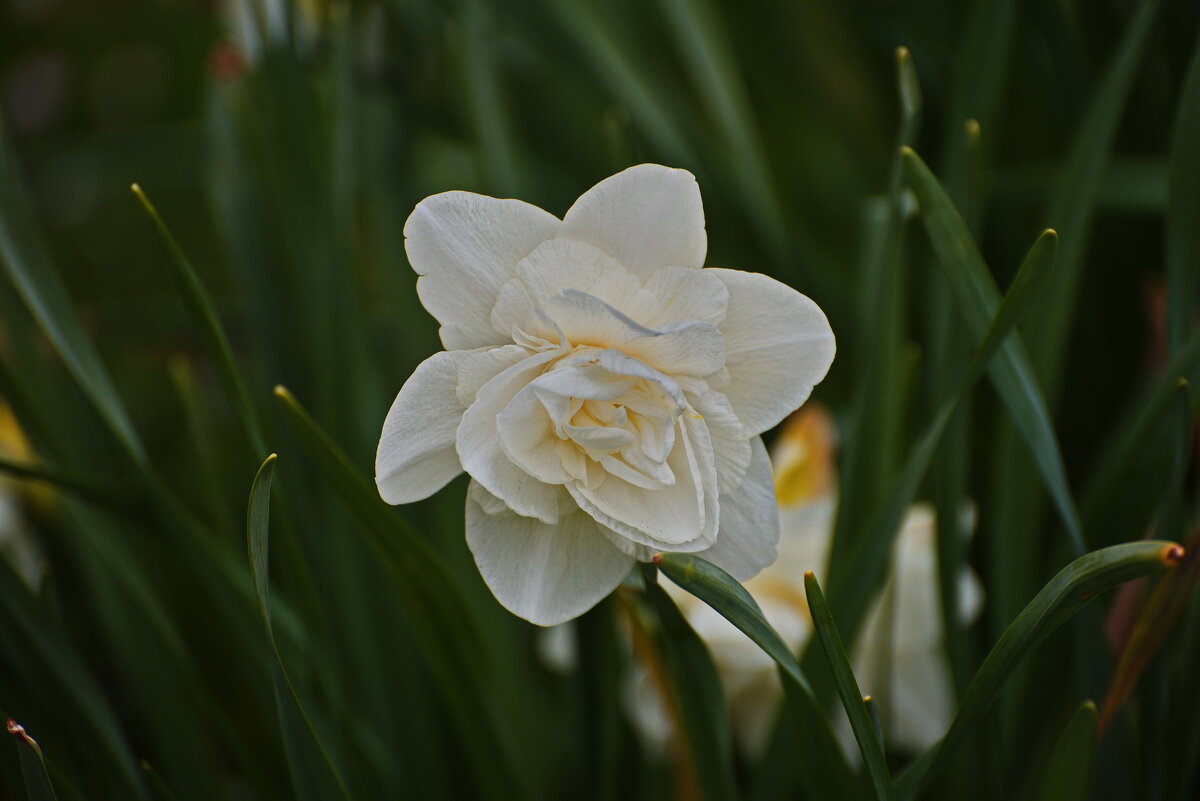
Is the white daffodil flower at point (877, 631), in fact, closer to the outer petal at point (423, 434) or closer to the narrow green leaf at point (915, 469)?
the narrow green leaf at point (915, 469)

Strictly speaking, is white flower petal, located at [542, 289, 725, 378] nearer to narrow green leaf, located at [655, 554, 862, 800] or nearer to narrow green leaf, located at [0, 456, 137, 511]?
narrow green leaf, located at [655, 554, 862, 800]

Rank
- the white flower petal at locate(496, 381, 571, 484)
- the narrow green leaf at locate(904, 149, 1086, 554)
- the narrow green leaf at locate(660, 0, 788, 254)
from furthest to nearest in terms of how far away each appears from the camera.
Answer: the narrow green leaf at locate(660, 0, 788, 254) < the narrow green leaf at locate(904, 149, 1086, 554) < the white flower petal at locate(496, 381, 571, 484)

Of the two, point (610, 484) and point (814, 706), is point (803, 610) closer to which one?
point (814, 706)

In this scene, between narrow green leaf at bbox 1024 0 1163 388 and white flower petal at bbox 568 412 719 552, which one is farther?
narrow green leaf at bbox 1024 0 1163 388

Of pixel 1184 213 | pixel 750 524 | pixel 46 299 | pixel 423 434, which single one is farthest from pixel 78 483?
pixel 1184 213

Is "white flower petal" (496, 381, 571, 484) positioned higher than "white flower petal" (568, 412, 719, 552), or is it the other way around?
"white flower petal" (496, 381, 571, 484)

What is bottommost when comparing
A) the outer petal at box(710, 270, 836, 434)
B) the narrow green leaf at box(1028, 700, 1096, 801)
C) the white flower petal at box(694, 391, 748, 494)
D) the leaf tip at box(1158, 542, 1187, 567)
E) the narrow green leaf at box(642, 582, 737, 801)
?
the narrow green leaf at box(1028, 700, 1096, 801)

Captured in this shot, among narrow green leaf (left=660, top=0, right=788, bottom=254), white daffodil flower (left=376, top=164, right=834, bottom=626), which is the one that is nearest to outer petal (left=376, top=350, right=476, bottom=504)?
white daffodil flower (left=376, top=164, right=834, bottom=626)
